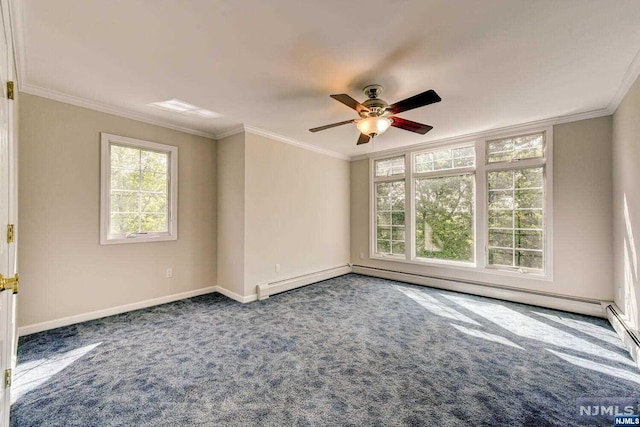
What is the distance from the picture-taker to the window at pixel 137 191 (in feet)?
11.3

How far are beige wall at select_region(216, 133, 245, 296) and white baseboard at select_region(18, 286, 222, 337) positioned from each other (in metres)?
0.52

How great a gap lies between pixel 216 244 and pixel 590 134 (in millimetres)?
5546

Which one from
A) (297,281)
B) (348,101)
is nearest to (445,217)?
(297,281)

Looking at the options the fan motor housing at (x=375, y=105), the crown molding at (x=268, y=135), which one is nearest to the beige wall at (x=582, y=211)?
the fan motor housing at (x=375, y=105)

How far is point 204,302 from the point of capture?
Result: 13.1 feet

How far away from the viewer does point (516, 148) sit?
421 cm

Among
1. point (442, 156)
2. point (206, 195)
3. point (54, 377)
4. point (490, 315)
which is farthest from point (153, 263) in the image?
point (442, 156)

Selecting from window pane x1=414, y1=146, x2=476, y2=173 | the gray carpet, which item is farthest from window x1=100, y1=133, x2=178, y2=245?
window pane x1=414, y1=146, x2=476, y2=173

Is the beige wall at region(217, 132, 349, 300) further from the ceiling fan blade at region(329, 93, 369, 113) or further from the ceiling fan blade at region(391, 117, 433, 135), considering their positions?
the ceiling fan blade at region(391, 117, 433, 135)

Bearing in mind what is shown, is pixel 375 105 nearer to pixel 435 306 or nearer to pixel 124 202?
pixel 435 306

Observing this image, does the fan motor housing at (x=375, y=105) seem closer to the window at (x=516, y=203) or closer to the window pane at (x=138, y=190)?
the window at (x=516, y=203)

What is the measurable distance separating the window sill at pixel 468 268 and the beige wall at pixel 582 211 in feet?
0.23

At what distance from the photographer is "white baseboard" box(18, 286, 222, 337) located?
9.56ft

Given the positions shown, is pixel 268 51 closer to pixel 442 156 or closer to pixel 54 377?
pixel 54 377
